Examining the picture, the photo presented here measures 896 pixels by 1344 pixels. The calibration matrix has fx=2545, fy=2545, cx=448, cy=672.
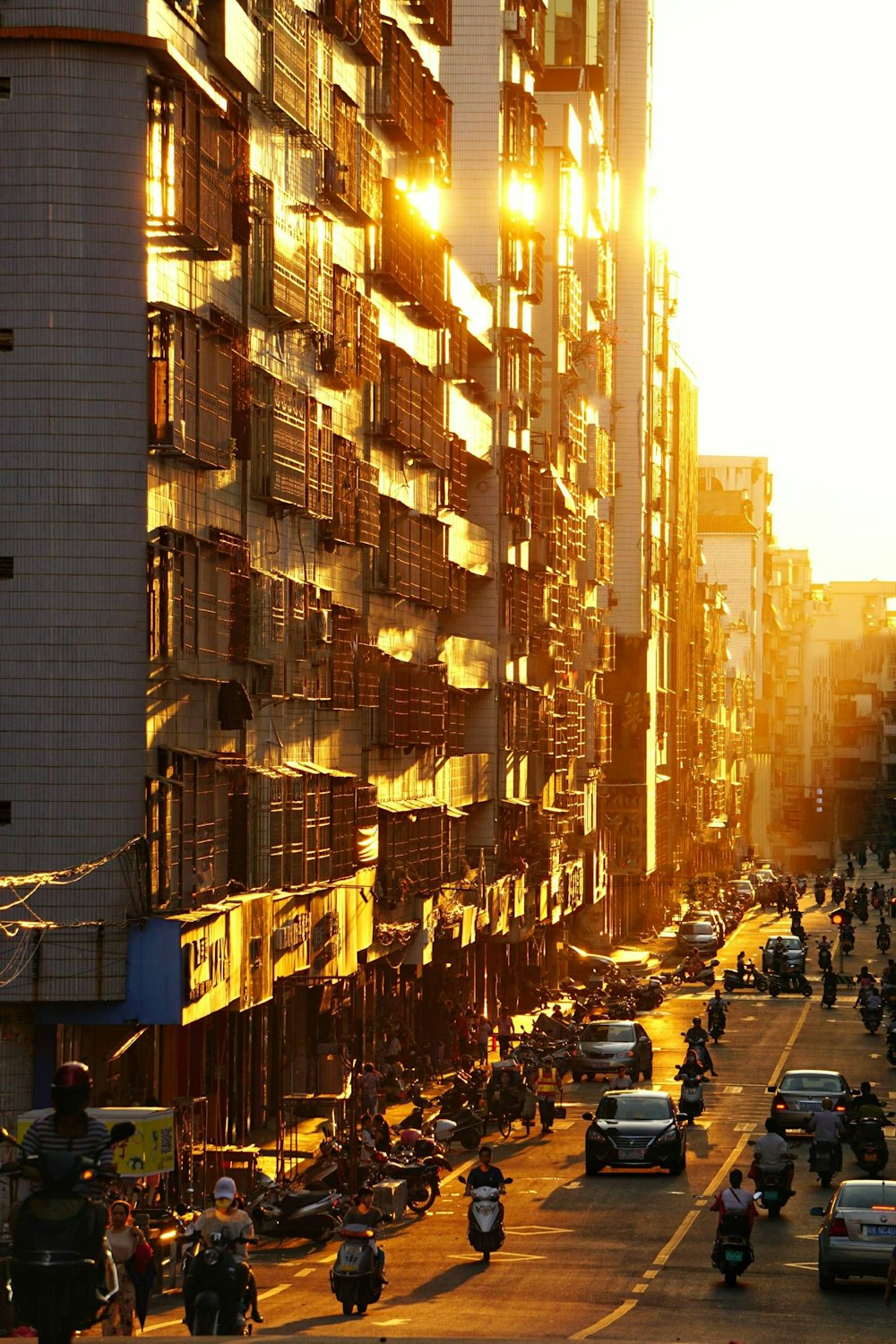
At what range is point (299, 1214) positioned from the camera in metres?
33.8

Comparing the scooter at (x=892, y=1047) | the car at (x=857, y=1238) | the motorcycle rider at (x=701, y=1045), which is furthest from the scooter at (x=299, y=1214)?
the scooter at (x=892, y=1047)

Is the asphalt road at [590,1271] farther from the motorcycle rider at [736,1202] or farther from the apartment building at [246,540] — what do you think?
the apartment building at [246,540]

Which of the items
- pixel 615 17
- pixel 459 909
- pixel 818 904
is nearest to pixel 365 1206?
pixel 459 909

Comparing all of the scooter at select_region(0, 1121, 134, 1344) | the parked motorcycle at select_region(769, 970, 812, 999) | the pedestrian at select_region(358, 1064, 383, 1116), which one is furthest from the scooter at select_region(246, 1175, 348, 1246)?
the parked motorcycle at select_region(769, 970, 812, 999)

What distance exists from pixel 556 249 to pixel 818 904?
7009cm

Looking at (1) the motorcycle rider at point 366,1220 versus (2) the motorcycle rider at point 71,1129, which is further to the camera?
(1) the motorcycle rider at point 366,1220

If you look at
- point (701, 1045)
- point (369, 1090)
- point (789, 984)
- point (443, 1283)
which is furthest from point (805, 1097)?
point (789, 984)

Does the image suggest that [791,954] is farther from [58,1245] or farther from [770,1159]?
[58,1245]

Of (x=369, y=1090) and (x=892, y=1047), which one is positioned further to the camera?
(x=892, y=1047)

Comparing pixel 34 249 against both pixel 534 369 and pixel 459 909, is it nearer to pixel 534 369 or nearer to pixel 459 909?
pixel 459 909

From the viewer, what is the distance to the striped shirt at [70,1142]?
13.5m

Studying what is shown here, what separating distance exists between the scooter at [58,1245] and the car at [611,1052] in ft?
145

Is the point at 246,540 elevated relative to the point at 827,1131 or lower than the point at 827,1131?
elevated

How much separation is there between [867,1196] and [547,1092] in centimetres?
2257
